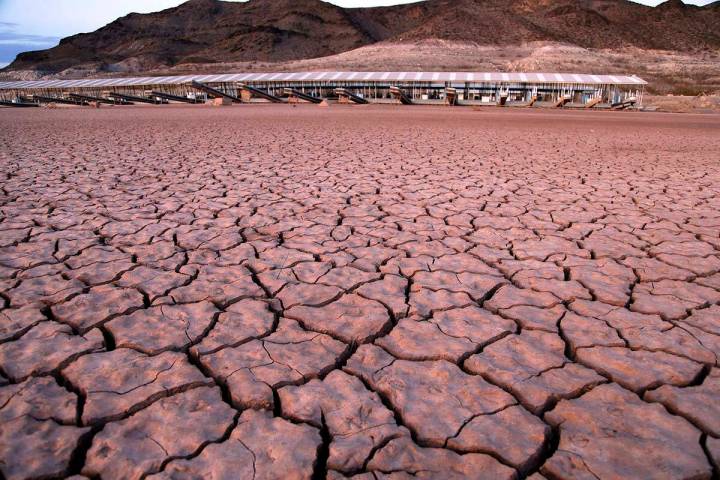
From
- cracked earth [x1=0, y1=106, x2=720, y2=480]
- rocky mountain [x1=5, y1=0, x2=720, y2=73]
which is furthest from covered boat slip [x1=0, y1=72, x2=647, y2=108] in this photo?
rocky mountain [x1=5, y1=0, x2=720, y2=73]

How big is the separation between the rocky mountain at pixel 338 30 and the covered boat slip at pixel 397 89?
1162 inches

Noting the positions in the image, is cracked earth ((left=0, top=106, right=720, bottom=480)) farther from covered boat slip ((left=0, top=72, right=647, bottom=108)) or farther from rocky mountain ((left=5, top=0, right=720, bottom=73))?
rocky mountain ((left=5, top=0, right=720, bottom=73))

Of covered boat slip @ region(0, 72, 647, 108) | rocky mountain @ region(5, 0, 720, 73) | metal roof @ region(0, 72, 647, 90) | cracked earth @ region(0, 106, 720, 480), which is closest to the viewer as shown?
cracked earth @ region(0, 106, 720, 480)

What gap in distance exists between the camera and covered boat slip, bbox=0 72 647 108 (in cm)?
2438

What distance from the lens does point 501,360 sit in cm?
177

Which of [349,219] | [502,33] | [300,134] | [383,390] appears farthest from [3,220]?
[502,33]

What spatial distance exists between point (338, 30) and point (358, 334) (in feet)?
321

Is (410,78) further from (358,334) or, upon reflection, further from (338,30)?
(338,30)

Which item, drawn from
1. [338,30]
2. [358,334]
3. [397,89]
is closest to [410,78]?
[397,89]

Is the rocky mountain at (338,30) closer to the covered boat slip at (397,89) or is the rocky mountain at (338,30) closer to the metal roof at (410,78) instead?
the metal roof at (410,78)

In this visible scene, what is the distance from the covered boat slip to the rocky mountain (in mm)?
29519

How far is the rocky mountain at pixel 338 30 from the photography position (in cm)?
5734

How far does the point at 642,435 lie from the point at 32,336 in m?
2.36

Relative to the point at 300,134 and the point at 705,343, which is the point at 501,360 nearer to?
the point at 705,343
